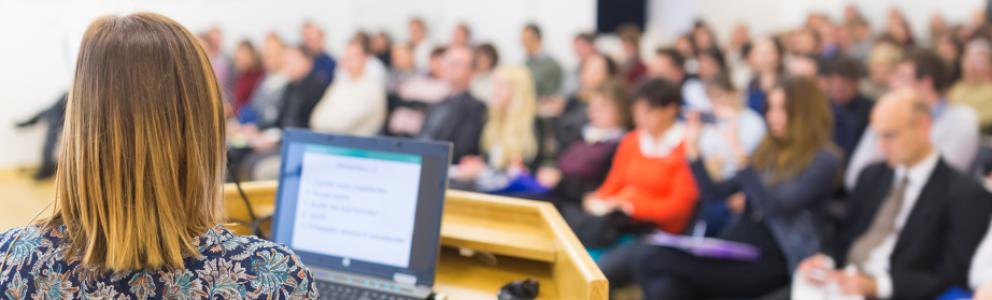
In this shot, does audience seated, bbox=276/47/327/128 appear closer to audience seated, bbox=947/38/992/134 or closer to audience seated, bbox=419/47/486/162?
audience seated, bbox=419/47/486/162

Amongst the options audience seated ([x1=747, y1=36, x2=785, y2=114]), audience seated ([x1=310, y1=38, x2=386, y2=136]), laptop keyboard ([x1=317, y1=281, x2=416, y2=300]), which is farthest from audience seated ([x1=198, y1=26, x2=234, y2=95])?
laptop keyboard ([x1=317, y1=281, x2=416, y2=300])

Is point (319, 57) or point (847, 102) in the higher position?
point (319, 57)

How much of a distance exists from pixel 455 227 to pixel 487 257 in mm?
94

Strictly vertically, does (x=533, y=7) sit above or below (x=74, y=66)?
above

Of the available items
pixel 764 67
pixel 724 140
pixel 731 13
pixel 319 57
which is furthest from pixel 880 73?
pixel 731 13

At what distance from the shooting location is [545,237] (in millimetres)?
1826

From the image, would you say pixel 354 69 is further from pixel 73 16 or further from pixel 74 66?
pixel 74 66

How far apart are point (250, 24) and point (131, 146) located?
884 cm

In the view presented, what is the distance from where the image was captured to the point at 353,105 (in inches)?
225

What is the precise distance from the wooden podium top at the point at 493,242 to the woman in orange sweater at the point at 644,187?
1.38m

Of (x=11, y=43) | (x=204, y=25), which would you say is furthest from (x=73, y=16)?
(x=204, y=25)

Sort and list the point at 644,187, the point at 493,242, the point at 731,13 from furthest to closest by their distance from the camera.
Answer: the point at 731,13, the point at 644,187, the point at 493,242

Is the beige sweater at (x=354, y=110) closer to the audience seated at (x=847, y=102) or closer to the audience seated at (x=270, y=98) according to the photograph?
the audience seated at (x=270, y=98)

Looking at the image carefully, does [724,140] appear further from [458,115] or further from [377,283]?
[377,283]
